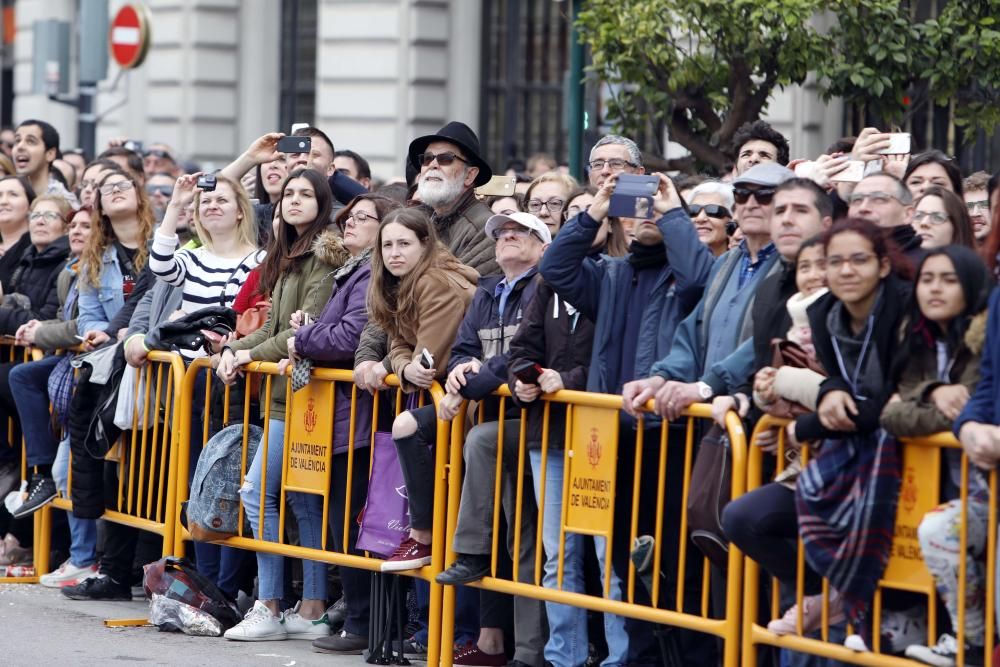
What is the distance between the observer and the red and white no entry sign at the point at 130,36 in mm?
18203

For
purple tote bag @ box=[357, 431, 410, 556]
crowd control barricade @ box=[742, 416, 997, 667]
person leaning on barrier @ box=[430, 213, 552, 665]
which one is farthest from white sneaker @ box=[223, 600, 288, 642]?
crowd control barricade @ box=[742, 416, 997, 667]

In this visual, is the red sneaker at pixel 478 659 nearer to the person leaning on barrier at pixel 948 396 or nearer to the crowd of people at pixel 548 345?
the crowd of people at pixel 548 345

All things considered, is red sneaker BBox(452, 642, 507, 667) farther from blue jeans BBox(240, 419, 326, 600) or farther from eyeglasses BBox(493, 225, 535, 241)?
eyeglasses BBox(493, 225, 535, 241)

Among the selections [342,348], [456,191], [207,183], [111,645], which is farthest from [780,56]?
[111,645]

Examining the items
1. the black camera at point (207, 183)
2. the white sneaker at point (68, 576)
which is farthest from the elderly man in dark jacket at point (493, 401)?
the white sneaker at point (68, 576)

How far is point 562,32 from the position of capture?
69.1ft

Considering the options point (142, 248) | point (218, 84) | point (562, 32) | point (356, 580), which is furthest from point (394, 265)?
point (218, 84)

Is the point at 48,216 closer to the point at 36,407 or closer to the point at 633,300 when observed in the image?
the point at 36,407

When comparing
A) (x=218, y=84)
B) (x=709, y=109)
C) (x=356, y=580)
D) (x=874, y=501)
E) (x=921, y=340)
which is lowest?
(x=356, y=580)

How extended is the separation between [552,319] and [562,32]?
13.8m

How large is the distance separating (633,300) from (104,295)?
3687mm

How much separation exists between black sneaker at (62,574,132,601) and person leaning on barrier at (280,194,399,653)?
1.63 m

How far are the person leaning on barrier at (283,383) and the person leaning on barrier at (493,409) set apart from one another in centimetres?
105

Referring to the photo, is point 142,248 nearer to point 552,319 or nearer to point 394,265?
point 394,265
